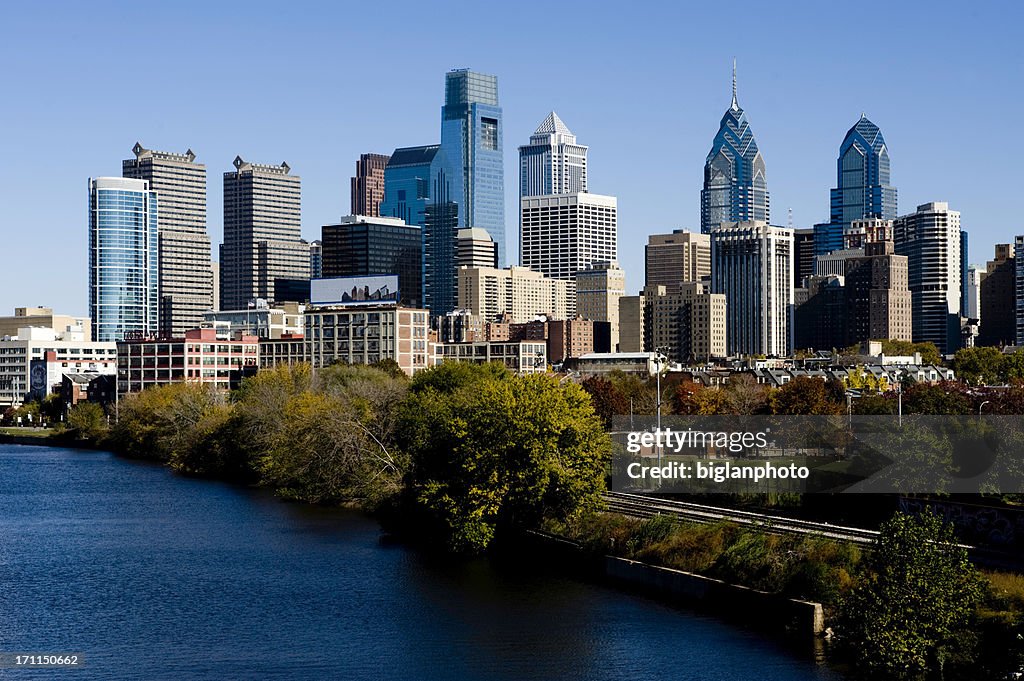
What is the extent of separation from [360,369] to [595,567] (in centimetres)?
8367

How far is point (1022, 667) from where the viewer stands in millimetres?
47250

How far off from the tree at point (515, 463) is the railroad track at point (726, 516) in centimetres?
370

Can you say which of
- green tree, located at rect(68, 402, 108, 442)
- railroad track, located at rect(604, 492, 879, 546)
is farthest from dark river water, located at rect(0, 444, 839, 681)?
green tree, located at rect(68, 402, 108, 442)

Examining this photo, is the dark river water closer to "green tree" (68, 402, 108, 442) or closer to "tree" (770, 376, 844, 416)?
"tree" (770, 376, 844, 416)

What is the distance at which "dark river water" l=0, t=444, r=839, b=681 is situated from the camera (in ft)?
174

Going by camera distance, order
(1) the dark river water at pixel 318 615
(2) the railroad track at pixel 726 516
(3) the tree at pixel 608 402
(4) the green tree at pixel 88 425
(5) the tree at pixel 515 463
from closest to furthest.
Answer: (1) the dark river water at pixel 318 615, (2) the railroad track at pixel 726 516, (5) the tree at pixel 515 463, (3) the tree at pixel 608 402, (4) the green tree at pixel 88 425

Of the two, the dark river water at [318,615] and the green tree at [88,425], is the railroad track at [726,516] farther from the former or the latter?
the green tree at [88,425]

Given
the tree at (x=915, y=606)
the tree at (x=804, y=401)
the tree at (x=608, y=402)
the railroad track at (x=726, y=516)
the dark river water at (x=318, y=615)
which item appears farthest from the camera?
the tree at (x=608, y=402)

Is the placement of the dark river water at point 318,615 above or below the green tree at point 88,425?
below

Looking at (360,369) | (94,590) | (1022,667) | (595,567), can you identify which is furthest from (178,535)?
(360,369)

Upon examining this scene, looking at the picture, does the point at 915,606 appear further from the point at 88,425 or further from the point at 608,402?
the point at 88,425

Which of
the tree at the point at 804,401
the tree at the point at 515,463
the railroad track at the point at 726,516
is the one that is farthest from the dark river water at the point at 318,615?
the tree at the point at 804,401

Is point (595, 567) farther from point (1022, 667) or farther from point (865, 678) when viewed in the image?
point (1022, 667)

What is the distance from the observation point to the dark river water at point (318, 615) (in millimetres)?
53031
